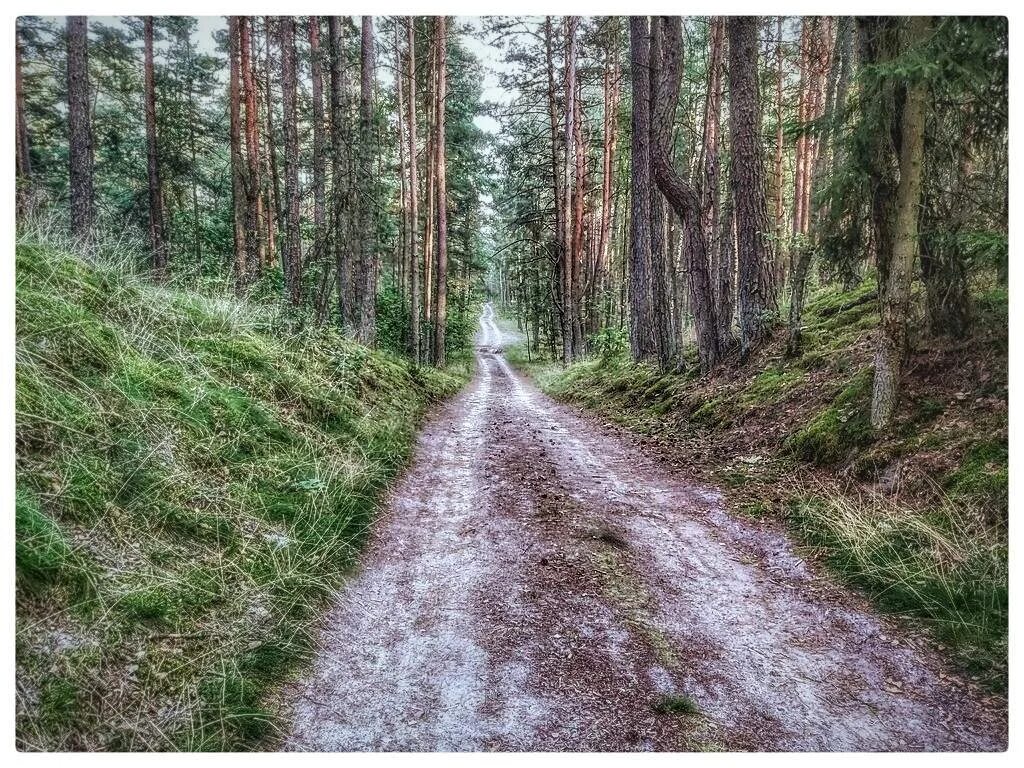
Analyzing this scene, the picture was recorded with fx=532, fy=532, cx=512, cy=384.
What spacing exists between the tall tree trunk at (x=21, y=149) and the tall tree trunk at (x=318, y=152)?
418 cm

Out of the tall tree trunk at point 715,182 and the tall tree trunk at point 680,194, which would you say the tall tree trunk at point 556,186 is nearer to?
the tall tree trunk at point 715,182

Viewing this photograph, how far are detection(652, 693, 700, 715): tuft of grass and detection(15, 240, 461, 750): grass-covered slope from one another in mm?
1718

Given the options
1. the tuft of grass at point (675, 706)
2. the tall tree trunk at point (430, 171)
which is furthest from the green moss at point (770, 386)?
the tall tree trunk at point (430, 171)

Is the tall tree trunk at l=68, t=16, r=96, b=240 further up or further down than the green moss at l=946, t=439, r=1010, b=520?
further up

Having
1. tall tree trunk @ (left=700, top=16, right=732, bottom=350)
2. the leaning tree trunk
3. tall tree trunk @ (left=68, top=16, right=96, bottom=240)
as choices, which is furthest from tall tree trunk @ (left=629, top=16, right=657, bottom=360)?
tall tree trunk @ (left=68, top=16, right=96, bottom=240)

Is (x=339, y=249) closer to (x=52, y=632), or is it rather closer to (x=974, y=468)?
(x=52, y=632)

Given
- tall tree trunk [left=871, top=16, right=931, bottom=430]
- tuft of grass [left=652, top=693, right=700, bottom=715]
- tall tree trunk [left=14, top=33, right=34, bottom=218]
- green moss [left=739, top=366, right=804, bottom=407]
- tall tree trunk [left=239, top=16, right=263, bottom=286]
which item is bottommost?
tuft of grass [left=652, top=693, right=700, bottom=715]

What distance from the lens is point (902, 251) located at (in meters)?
4.26

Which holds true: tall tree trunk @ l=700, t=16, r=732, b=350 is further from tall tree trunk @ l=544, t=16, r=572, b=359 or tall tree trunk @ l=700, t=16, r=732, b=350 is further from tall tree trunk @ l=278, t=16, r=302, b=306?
tall tree trunk @ l=278, t=16, r=302, b=306

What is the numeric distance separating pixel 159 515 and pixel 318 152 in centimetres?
1041

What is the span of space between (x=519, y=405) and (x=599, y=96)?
1240cm

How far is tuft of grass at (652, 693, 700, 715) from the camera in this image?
93.9 inches

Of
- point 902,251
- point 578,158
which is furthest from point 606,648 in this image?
point 578,158

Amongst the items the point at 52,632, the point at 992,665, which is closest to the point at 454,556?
the point at 52,632
